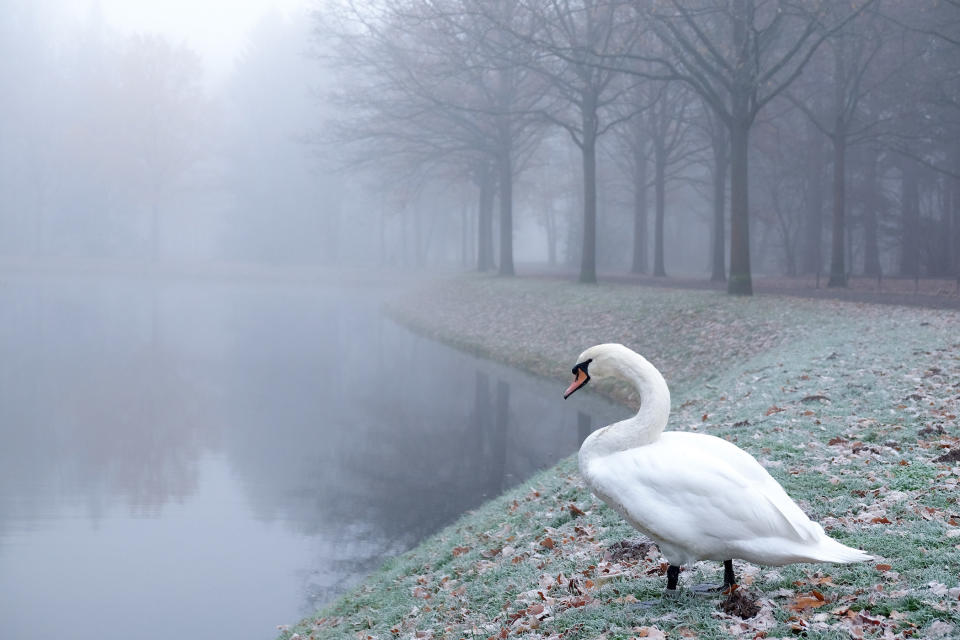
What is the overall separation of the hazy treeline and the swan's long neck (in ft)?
78.1

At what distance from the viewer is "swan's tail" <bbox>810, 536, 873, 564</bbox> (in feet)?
17.3

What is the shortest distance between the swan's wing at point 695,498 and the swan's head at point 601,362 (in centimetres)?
57

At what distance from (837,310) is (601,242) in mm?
39650

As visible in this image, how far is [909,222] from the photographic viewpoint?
1609 inches

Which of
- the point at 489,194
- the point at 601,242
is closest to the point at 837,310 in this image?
the point at 489,194

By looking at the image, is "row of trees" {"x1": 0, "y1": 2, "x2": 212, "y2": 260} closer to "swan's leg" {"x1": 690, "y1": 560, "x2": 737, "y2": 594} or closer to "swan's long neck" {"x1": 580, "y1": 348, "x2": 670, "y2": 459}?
"swan's long neck" {"x1": 580, "y1": 348, "x2": 670, "y2": 459}

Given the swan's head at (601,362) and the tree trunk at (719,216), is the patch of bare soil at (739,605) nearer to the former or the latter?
the swan's head at (601,362)

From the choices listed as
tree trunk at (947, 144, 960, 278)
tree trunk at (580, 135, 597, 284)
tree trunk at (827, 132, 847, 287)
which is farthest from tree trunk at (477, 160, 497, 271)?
tree trunk at (947, 144, 960, 278)

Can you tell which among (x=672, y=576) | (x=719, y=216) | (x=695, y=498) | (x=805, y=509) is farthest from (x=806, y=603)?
(x=719, y=216)

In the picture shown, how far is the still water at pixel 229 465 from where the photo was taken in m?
10.8

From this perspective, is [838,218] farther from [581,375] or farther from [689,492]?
[689,492]

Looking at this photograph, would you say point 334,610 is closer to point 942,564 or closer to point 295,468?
point 942,564

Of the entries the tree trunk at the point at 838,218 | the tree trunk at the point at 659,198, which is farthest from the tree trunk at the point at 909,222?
the tree trunk at the point at 659,198

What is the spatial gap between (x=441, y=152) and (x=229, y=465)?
27615 mm
